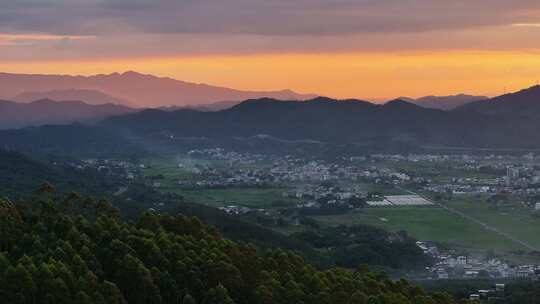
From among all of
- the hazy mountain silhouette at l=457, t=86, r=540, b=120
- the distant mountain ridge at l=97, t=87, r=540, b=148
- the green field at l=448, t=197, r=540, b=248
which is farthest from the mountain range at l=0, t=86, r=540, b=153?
the green field at l=448, t=197, r=540, b=248

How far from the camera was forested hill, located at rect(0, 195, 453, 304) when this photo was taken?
51.4 feet

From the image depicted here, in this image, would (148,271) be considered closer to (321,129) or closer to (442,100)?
Result: (321,129)

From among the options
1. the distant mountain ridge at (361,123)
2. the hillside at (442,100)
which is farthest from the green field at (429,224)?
the hillside at (442,100)

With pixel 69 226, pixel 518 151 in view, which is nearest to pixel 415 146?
pixel 518 151

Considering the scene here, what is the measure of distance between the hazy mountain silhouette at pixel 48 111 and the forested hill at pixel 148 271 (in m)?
155

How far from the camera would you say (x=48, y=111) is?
185 metres

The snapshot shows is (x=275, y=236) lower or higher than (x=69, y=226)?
lower

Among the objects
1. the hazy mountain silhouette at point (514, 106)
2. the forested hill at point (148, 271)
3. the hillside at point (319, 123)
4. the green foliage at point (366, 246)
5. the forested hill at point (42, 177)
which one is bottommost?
the green foliage at point (366, 246)

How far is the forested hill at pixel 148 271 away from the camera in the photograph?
15672 mm

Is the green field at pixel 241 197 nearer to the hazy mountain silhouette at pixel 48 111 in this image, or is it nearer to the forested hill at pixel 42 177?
the forested hill at pixel 42 177

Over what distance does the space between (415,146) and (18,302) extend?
8490cm

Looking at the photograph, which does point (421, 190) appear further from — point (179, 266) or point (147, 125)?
point (147, 125)

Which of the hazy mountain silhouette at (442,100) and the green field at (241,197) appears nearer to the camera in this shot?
the green field at (241,197)

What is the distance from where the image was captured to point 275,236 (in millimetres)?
38125
